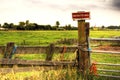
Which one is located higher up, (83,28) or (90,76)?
(83,28)

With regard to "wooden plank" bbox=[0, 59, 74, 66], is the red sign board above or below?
above

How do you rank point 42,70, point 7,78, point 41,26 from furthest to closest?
point 41,26, point 42,70, point 7,78

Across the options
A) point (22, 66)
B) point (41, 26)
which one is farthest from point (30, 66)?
point (41, 26)

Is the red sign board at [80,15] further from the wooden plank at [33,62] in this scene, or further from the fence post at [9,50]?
the fence post at [9,50]

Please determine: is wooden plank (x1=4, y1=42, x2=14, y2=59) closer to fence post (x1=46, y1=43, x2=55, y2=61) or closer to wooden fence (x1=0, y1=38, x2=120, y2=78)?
wooden fence (x1=0, y1=38, x2=120, y2=78)

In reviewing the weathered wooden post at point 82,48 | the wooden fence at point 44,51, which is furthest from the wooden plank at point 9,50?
the weathered wooden post at point 82,48

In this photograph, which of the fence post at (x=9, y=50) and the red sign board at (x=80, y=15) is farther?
the red sign board at (x=80, y=15)

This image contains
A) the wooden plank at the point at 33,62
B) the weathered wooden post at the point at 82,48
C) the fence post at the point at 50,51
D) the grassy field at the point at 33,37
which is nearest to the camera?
the wooden plank at the point at 33,62

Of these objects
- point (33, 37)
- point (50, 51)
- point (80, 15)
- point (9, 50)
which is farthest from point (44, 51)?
point (33, 37)

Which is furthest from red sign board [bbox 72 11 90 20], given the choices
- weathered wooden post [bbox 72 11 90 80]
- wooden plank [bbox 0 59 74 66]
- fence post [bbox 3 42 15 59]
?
fence post [bbox 3 42 15 59]

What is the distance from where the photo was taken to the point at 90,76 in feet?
40.9

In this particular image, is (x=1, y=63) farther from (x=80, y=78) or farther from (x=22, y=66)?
(x=80, y=78)

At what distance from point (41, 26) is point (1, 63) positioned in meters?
128

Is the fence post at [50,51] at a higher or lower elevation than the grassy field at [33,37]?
higher
